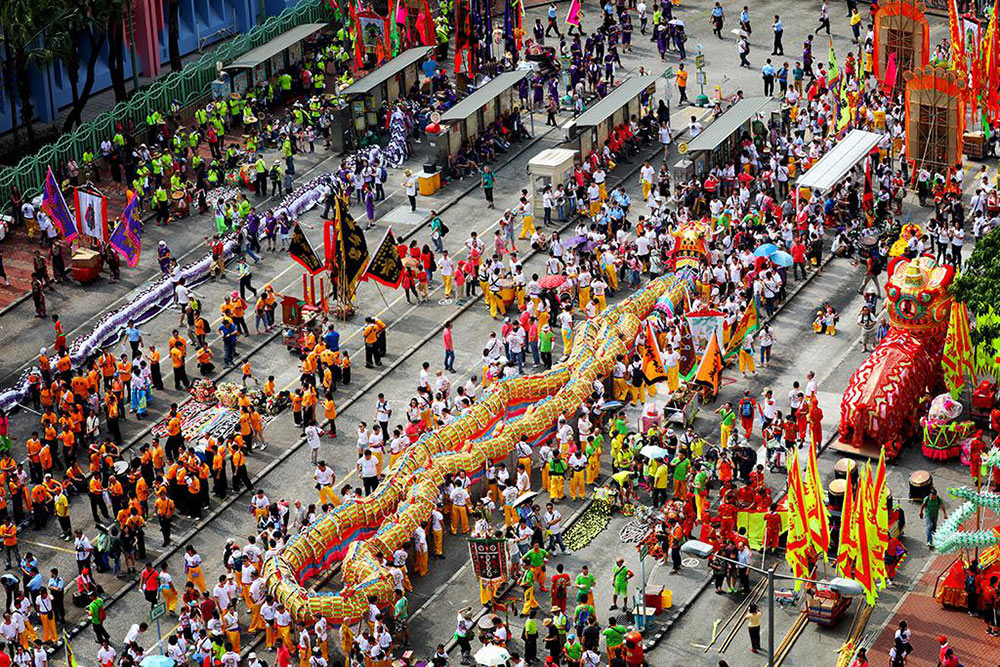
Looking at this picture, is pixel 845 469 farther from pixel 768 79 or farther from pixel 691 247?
pixel 768 79

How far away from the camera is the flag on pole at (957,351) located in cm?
6253

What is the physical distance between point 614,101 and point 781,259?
1525 cm

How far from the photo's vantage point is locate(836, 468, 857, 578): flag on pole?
175 feet

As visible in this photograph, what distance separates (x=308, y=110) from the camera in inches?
3474

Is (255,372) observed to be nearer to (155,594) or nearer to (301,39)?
(155,594)

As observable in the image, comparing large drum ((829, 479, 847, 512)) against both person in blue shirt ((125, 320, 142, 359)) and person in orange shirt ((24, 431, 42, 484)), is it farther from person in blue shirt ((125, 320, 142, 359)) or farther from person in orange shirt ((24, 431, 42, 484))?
person in blue shirt ((125, 320, 142, 359))

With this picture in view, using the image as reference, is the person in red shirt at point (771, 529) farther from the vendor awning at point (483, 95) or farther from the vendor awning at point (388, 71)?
the vendor awning at point (388, 71)

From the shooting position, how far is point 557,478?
61031 millimetres

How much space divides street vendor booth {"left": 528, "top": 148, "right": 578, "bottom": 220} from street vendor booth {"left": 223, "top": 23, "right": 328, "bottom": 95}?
15392mm

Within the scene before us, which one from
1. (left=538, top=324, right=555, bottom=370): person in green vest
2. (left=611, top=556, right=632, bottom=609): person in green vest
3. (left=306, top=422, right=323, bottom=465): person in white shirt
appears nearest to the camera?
(left=611, top=556, right=632, bottom=609): person in green vest

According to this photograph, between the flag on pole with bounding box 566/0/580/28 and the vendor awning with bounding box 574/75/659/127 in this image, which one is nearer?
the vendor awning with bounding box 574/75/659/127

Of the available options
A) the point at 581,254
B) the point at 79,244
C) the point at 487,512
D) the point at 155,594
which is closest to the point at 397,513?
the point at 487,512

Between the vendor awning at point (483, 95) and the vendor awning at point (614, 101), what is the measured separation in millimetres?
3755

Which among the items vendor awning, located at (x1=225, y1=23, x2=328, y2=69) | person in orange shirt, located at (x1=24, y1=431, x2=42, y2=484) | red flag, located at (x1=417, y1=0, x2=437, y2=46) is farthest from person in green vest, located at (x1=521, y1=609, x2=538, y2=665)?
red flag, located at (x1=417, y1=0, x2=437, y2=46)
